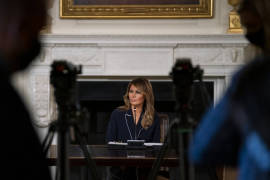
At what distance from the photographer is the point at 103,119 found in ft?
16.8

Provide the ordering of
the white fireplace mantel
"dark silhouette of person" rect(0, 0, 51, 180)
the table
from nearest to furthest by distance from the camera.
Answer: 1. "dark silhouette of person" rect(0, 0, 51, 180)
2. the table
3. the white fireplace mantel

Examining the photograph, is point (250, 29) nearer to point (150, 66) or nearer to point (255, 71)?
point (255, 71)

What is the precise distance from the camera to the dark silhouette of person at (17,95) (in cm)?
87

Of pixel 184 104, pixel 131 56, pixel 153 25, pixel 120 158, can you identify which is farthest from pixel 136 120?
pixel 184 104

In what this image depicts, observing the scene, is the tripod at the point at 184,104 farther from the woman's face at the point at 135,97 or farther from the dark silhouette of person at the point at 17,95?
the woman's face at the point at 135,97

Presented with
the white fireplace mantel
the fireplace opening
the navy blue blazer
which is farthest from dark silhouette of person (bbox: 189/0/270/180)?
the fireplace opening

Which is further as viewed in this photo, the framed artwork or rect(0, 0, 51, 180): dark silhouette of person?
the framed artwork

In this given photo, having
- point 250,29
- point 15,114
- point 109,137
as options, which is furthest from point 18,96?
point 109,137

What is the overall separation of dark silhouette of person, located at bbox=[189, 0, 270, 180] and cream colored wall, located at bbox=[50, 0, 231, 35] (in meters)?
3.77

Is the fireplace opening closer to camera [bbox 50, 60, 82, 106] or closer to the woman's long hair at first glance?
the woman's long hair

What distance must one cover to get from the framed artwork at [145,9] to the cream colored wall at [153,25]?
0.06 m

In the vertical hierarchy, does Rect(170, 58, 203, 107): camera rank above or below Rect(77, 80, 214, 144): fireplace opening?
above

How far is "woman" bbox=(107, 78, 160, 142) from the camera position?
3.65 meters

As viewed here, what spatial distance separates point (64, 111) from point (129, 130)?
1.78 meters
